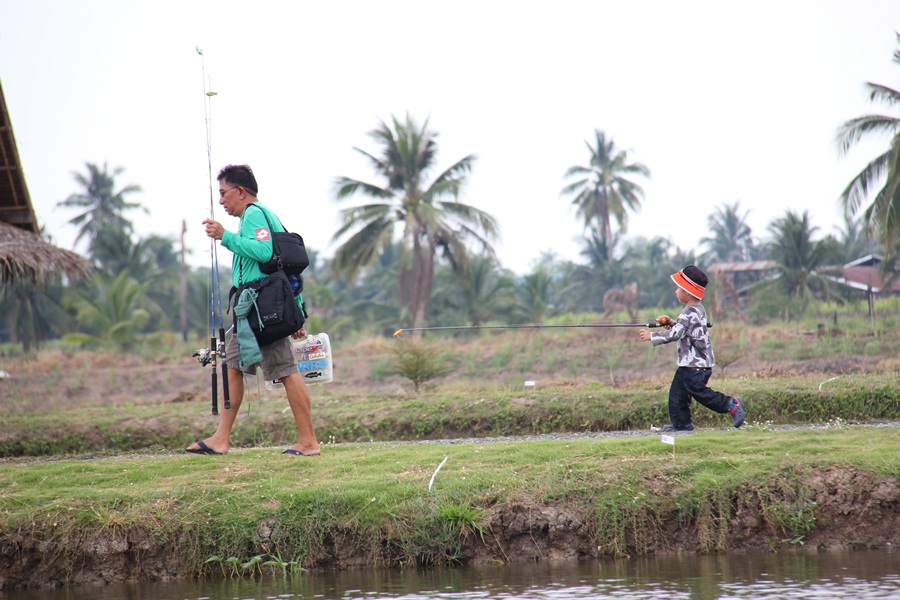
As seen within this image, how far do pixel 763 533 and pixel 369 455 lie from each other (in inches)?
107

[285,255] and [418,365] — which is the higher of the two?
[285,255]

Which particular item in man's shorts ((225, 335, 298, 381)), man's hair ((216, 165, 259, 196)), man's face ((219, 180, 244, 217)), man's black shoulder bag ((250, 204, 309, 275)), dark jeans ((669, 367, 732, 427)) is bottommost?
dark jeans ((669, 367, 732, 427))

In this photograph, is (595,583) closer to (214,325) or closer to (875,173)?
(214,325)

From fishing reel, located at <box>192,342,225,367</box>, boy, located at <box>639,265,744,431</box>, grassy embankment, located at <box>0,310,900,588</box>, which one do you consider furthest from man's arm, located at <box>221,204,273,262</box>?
boy, located at <box>639,265,744,431</box>

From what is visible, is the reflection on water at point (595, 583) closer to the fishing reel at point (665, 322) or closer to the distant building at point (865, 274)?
the fishing reel at point (665, 322)

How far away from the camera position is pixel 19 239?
39.5ft

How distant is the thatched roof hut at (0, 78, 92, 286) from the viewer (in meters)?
11.8

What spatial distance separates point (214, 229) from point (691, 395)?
148 inches

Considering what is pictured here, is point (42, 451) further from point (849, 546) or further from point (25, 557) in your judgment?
point (849, 546)

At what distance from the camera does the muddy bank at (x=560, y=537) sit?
18.3 feet

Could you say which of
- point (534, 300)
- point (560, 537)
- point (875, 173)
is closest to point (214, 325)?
point (560, 537)

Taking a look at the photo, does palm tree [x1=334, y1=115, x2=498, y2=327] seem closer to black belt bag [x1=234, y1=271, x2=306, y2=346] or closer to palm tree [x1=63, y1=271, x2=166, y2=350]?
palm tree [x1=63, y1=271, x2=166, y2=350]

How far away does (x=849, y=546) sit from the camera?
5.60 meters

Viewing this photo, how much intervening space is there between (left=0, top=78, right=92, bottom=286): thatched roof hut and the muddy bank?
23.0 feet
